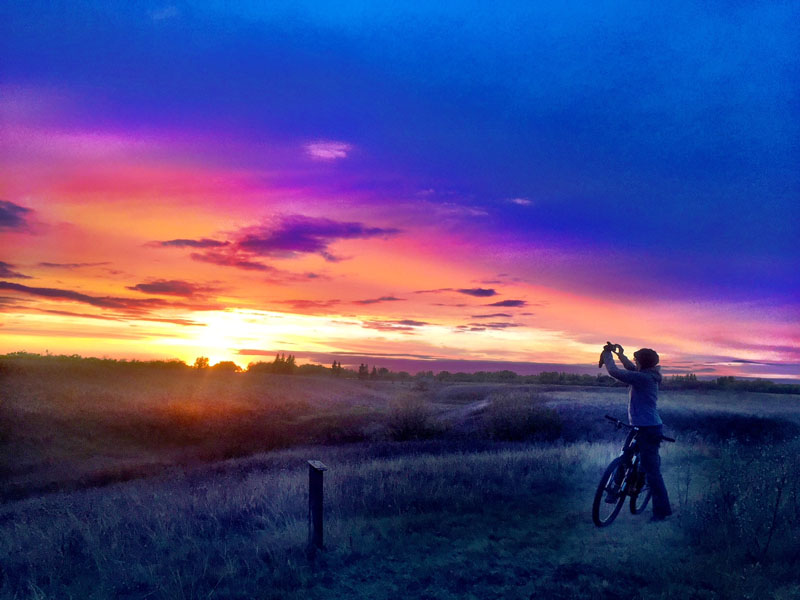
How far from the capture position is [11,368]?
45.8 m

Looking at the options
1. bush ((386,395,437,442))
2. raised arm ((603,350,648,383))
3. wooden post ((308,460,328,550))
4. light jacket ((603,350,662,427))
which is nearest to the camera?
wooden post ((308,460,328,550))

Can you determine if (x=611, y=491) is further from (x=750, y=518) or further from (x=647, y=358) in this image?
(x=647, y=358)

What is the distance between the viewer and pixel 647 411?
8383 millimetres

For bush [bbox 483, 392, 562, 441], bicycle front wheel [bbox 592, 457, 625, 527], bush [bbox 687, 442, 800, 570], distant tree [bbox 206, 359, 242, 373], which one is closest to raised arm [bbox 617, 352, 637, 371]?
bicycle front wheel [bbox 592, 457, 625, 527]

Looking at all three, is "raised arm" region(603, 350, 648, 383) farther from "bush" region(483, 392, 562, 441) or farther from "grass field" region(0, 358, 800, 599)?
"bush" region(483, 392, 562, 441)

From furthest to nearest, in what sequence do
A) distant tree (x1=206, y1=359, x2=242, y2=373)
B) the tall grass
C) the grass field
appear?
distant tree (x1=206, y1=359, x2=242, y2=373), the tall grass, the grass field

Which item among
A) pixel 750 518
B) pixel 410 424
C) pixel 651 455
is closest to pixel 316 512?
pixel 651 455

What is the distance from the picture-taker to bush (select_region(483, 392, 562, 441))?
27.6 meters

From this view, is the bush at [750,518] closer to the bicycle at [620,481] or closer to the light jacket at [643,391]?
the bicycle at [620,481]

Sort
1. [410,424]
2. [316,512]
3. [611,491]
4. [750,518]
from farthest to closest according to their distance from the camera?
[410,424], [611,491], [750,518], [316,512]

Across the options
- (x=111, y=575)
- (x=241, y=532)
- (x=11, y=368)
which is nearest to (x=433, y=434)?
(x=241, y=532)

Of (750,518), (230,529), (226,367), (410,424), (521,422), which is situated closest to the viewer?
(750,518)

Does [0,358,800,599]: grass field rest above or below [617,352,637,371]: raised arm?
below

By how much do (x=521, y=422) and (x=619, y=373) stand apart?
67.7 feet
